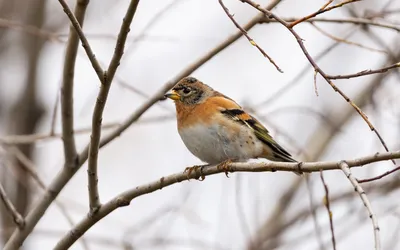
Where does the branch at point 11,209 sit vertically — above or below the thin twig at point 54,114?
below

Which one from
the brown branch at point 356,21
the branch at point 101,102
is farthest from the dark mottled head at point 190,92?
the branch at point 101,102

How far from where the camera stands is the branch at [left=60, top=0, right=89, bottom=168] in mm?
4379

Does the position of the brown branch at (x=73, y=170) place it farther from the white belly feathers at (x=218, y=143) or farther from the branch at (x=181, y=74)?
the white belly feathers at (x=218, y=143)

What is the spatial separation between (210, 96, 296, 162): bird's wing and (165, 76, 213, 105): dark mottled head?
0.81 feet

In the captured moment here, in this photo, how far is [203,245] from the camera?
22.2 feet

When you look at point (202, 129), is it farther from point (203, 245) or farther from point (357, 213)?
point (357, 213)

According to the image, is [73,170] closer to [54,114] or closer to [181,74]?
[54,114]

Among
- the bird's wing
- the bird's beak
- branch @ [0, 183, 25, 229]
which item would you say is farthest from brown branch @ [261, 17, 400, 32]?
branch @ [0, 183, 25, 229]

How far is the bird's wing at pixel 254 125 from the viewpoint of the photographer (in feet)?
18.2

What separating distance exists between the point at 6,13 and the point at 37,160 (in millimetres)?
1995

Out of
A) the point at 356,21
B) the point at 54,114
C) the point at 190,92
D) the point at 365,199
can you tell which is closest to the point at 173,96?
the point at 190,92

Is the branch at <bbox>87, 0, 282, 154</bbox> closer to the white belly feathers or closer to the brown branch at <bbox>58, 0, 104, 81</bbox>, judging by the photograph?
the white belly feathers

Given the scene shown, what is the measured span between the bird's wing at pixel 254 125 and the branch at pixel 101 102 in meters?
1.60

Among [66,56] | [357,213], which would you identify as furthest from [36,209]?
[357,213]
